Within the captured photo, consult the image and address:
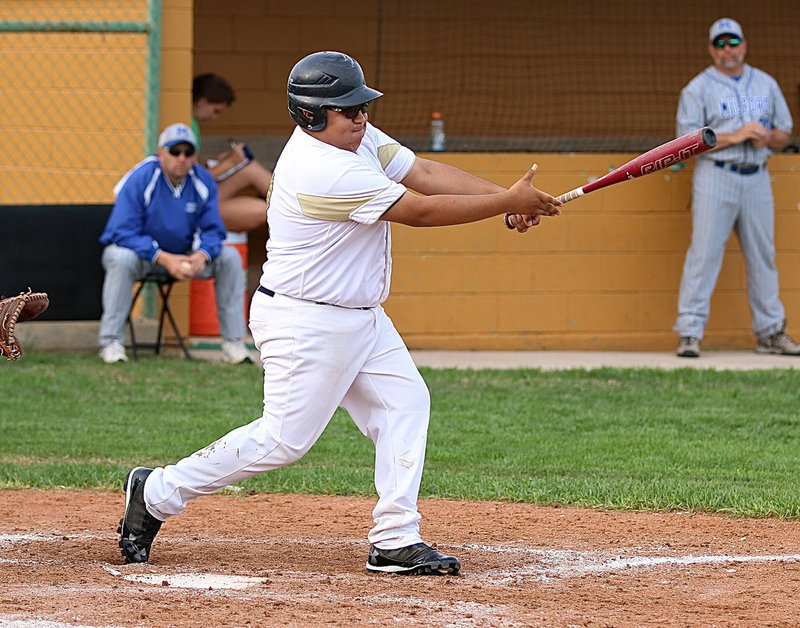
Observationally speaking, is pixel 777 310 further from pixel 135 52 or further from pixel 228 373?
pixel 135 52

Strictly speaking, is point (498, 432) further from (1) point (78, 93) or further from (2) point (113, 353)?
→ (1) point (78, 93)

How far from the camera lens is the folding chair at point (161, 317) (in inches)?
385

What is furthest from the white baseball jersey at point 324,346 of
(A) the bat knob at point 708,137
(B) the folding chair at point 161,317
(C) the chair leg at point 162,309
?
(C) the chair leg at point 162,309

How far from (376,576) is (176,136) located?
5646 mm

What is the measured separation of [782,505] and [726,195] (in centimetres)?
493

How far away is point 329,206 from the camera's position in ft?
14.6

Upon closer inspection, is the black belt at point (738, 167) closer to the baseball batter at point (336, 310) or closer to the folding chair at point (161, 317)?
the folding chair at point (161, 317)

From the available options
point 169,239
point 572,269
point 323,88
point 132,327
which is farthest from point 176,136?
point 323,88

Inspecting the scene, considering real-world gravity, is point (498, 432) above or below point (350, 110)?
below

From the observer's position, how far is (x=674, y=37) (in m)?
14.2

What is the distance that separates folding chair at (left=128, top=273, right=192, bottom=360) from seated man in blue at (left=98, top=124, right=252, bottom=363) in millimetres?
67

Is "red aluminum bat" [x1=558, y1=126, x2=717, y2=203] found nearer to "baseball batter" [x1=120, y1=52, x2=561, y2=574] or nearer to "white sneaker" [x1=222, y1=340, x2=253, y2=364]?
"baseball batter" [x1=120, y1=52, x2=561, y2=574]

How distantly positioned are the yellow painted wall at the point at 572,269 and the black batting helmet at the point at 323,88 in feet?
20.5

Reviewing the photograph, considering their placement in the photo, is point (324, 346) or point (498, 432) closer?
point (324, 346)
